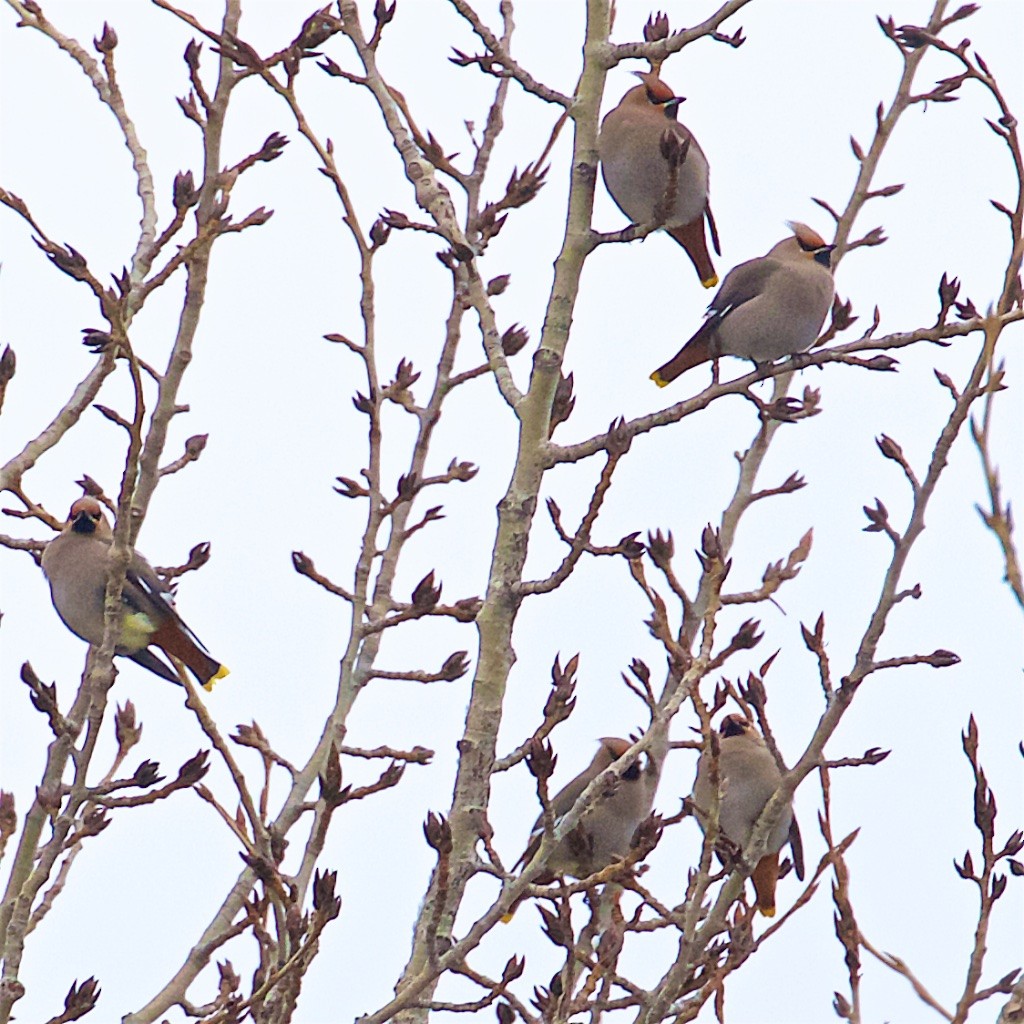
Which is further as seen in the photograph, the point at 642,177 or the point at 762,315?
the point at 762,315

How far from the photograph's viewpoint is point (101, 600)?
4.77m

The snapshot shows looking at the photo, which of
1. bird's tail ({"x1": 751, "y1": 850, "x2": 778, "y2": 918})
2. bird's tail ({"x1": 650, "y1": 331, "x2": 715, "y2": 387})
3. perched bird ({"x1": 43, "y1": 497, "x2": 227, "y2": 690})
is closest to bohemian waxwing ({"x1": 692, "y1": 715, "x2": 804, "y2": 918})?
bird's tail ({"x1": 751, "y1": 850, "x2": 778, "y2": 918})

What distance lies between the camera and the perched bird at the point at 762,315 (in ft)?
15.8

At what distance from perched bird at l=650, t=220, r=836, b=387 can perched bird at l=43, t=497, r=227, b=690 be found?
1497 mm

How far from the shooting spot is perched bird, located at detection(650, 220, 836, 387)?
4812 millimetres

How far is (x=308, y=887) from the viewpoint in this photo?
12.7 ft

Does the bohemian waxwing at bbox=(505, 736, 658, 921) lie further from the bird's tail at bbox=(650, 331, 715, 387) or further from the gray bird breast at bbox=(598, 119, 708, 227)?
the gray bird breast at bbox=(598, 119, 708, 227)

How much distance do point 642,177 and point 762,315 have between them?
1.75ft

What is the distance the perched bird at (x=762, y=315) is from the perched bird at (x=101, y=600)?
1.50m

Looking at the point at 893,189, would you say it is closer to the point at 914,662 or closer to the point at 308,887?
the point at 914,662

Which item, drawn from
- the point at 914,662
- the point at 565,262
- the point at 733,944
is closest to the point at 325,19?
the point at 565,262

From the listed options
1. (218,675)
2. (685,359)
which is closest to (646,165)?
(685,359)

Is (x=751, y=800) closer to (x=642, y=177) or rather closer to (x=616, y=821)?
(x=616, y=821)

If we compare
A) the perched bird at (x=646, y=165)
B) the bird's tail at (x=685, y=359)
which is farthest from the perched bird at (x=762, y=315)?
the perched bird at (x=646, y=165)
